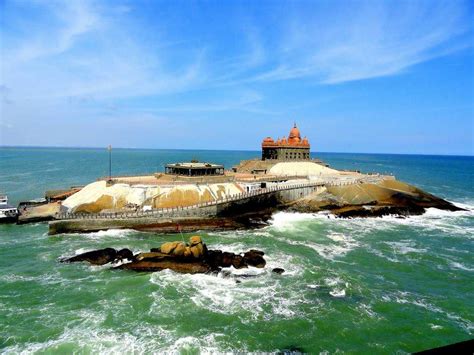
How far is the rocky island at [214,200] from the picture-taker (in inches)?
1988

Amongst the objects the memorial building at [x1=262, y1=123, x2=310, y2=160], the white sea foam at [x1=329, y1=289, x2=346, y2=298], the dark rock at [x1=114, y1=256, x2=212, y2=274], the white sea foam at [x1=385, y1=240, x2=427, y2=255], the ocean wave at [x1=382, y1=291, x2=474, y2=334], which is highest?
the memorial building at [x1=262, y1=123, x2=310, y2=160]

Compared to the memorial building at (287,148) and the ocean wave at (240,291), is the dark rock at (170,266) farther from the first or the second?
the memorial building at (287,148)

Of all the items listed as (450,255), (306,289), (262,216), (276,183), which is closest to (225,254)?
(306,289)

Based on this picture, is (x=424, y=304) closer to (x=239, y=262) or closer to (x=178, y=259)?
(x=239, y=262)

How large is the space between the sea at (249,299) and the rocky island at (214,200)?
11.4ft

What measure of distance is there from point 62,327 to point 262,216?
121 ft

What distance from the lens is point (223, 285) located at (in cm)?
3278

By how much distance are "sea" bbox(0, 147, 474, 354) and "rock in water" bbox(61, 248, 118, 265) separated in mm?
970

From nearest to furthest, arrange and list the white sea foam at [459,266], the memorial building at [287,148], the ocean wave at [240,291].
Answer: the ocean wave at [240,291] → the white sea foam at [459,266] → the memorial building at [287,148]

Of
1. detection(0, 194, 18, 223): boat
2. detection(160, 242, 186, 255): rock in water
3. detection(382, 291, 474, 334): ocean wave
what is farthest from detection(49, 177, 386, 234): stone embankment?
detection(382, 291, 474, 334): ocean wave

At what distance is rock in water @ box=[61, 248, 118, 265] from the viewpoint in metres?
37.3

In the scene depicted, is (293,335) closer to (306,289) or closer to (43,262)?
(306,289)

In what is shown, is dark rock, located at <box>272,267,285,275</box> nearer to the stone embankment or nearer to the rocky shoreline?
the rocky shoreline

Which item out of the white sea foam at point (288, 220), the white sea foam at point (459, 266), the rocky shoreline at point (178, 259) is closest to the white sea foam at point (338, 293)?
the rocky shoreline at point (178, 259)
